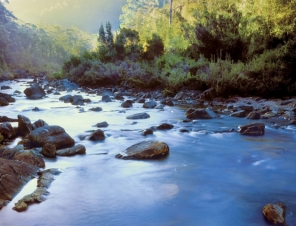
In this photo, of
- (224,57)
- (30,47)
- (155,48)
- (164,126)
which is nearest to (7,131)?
(164,126)

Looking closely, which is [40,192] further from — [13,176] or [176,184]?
[176,184]

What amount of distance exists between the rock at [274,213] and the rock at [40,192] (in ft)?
8.02

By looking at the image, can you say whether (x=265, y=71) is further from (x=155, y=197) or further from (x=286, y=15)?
(x=155, y=197)

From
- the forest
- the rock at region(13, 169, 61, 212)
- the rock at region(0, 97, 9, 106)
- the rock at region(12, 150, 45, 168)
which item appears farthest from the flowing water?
the rock at region(0, 97, 9, 106)

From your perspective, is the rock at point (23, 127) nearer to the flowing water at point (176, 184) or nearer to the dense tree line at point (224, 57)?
the flowing water at point (176, 184)

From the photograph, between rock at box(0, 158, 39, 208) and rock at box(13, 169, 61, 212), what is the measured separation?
0.51 feet

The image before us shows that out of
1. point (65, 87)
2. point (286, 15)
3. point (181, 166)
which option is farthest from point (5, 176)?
point (65, 87)

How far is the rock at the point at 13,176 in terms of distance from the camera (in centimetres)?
360

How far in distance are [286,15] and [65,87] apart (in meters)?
13.1

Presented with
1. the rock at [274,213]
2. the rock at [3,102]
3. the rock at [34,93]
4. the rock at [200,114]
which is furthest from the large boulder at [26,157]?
the rock at [34,93]

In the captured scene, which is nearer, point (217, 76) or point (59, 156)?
point (59, 156)

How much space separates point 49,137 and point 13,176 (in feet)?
6.26

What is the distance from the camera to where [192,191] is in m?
A: 4.03

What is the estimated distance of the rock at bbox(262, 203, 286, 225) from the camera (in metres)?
3.13
